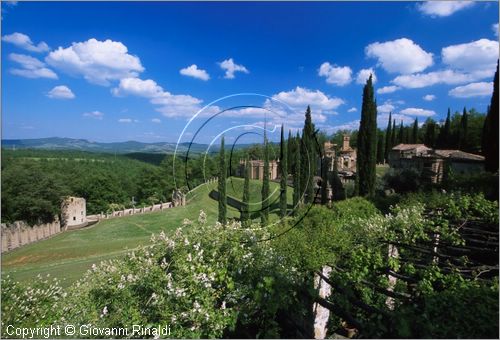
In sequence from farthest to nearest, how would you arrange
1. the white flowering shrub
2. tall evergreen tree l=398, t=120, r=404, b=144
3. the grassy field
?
tall evergreen tree l=398, t=120, r=404, b=144
the grassy field
the white flowering shrub

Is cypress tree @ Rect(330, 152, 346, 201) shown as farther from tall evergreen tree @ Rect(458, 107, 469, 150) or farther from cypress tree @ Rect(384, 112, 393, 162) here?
tall evergreen tree @ Rect(458, 107, 469, 150)

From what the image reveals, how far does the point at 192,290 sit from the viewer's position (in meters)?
4.08

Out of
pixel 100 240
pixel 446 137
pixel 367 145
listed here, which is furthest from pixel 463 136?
pixel 100 240

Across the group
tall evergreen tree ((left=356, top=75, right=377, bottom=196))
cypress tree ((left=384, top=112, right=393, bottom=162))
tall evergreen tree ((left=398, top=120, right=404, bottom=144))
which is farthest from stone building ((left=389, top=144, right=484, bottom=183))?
tall evergreen tree ((left=398, top=120, right=404, bottom=144))

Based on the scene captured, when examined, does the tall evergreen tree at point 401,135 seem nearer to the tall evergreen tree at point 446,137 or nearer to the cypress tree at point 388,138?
the cypress tree at point 388,138

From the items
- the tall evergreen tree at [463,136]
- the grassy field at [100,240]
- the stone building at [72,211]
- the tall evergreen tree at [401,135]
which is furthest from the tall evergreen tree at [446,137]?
the stone building at [72,211]

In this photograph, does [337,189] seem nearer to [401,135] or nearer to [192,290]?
[401,135]

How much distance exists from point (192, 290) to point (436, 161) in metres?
36.0

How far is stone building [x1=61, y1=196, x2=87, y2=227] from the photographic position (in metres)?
37.3

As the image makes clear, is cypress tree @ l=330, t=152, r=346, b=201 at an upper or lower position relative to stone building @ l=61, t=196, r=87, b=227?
upper

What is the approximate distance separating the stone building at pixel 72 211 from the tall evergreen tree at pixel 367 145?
34.5m

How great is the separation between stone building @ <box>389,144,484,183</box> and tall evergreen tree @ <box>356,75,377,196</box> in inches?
228

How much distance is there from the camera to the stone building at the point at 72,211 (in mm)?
37281

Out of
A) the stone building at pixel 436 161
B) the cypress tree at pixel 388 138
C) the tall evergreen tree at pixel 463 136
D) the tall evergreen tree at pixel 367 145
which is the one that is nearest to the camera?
the tall evergreen tree at pixel 367 145
